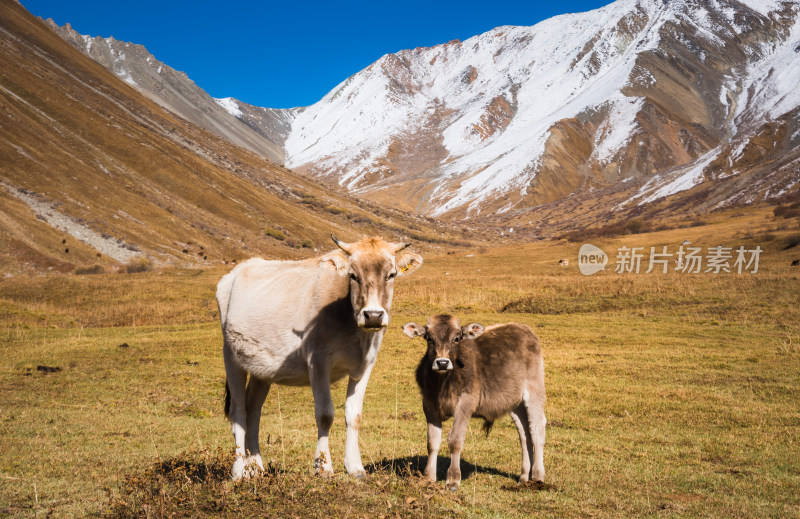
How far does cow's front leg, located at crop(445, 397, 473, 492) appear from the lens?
866 cm

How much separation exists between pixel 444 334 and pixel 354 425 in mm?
2053

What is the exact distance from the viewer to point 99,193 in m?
71.3

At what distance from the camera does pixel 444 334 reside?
949cm

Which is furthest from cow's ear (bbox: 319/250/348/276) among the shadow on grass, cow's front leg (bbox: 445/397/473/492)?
the shadow on grass

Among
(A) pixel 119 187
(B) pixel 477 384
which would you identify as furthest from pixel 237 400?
(A) pixel 119 187

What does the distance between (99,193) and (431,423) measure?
240 feet

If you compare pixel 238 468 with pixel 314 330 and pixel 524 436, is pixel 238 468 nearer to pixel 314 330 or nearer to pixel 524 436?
pixel 314 330

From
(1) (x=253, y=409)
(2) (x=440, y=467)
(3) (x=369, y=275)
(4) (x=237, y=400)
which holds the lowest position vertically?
(2) (x=440, y=467)

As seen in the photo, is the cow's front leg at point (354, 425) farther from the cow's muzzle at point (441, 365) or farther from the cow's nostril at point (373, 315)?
the cow's nostril at point (373, 315)

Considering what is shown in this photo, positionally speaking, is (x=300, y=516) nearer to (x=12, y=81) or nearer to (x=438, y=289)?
(x=438, y=289)

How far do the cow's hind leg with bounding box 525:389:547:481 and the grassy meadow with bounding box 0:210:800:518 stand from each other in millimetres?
275

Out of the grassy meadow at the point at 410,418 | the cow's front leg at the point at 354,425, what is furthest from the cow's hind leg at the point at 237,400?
the cow's front leg at the point at 354,425

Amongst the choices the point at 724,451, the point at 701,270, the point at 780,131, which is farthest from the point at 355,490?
the point at 780,131

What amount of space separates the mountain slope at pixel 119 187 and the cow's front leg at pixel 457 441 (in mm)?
47721
